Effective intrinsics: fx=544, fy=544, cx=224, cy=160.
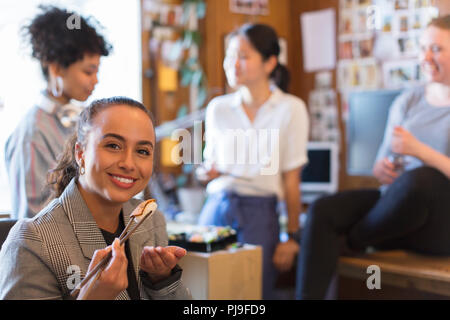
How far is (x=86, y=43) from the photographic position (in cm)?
125

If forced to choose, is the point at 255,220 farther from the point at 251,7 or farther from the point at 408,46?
the point at 251,7

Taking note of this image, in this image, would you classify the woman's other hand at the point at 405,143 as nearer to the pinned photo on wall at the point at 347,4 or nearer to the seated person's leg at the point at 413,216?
the seated person's leg at the point at 413,216

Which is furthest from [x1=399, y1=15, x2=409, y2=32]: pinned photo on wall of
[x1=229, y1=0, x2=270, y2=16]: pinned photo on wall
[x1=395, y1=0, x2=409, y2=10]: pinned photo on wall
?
[x1=229, y1=0, x2=270, y2=16]: pinned photo on wall

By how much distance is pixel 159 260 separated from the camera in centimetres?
84

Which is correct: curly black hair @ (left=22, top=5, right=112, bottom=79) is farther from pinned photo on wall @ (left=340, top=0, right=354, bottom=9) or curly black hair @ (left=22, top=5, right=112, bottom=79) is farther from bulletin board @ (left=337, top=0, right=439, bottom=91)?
pinned photo on wall @ (left=340, top=0, right=354, bottom=9)

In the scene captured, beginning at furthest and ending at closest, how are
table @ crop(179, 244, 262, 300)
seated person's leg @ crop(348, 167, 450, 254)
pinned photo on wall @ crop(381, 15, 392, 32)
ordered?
pinned photo on wall @ crop(381, 15, 392, 32) < seated person's leg @ crop(348, 167, 450, 254) < table @ crop(179, 244, 262, 300)

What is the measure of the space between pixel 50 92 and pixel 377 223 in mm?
888

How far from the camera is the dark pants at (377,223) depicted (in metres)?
1.35

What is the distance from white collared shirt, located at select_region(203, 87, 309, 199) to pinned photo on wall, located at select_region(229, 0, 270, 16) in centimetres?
122

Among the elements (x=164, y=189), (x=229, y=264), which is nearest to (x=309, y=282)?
(x=229, y=264)

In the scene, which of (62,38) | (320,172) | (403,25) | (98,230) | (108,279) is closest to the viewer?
(108,279)

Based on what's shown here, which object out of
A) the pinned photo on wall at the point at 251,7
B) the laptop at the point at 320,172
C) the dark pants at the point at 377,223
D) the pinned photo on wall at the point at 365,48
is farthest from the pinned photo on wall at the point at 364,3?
the dark pants at the point at 377,223

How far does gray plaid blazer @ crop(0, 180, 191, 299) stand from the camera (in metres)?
0.74

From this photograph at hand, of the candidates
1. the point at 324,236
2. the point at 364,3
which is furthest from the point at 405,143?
the point at 364,3
